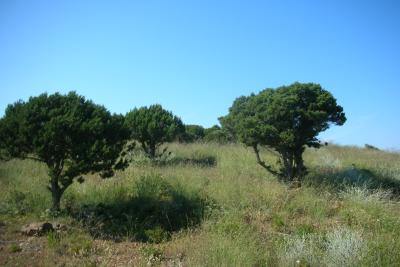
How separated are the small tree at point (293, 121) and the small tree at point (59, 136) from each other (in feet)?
14.5

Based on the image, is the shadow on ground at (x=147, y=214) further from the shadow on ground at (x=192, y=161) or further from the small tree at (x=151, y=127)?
the small tree at (x=151, y=127)

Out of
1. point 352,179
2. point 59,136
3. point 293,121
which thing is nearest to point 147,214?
point 59,136

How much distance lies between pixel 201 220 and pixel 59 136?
3226 millimetres

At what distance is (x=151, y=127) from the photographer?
13938mm

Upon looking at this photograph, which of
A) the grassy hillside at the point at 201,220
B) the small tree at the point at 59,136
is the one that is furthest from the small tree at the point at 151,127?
the small tree at the point at 59,136

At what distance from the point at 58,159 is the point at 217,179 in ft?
14.0

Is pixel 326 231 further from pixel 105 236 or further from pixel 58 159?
pixel 58 159

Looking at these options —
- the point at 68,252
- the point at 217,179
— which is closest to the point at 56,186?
the point at 68,252

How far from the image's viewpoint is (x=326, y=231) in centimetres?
685

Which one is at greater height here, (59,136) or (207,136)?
(207,136)

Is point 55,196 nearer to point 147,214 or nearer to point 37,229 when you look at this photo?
point 37,229

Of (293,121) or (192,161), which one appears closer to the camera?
(293,121)

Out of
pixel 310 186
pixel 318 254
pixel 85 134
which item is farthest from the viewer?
pixel 310 186

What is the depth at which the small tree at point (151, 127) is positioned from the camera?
1413cm
